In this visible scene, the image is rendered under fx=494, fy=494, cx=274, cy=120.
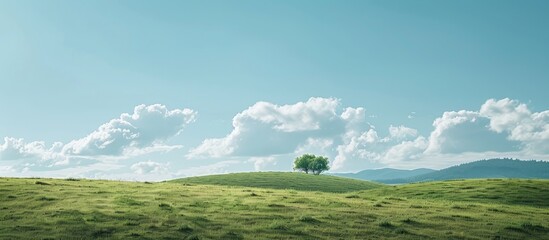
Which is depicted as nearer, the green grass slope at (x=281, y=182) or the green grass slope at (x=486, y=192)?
the green grass slope at (x=486, y=192)

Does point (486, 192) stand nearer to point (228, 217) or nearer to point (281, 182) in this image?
point (228, 217)

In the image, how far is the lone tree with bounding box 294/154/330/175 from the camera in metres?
152

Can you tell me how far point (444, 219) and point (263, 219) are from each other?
12.6m

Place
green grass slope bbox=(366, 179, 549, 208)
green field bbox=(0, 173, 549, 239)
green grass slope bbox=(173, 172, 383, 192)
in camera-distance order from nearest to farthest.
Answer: green field bbox=(0, 173, 549, 239)
green grass slope bbox=(366, 179, 549, 208)
green grass slope bbox=(173, 172, 383, 192)

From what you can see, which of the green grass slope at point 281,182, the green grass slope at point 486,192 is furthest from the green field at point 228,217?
the green grass slope at point 281,182

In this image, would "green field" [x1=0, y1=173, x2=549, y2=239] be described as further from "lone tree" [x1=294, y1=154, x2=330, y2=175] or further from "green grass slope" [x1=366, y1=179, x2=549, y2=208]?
"lone tree" [x1=294, y1=154, x2=330, y2=175]

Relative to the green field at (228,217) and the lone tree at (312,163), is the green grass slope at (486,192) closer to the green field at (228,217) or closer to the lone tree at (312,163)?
the green field at (228,217)

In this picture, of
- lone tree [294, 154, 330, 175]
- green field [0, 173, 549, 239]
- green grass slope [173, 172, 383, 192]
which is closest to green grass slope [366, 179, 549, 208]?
green field [0, 173, 549, 239]

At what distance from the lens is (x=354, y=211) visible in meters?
35.4

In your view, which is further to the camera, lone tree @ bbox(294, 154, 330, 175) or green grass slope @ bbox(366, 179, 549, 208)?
lone tree @ bbox(294, 154, 330, 175)

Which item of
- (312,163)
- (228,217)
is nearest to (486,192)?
(228,217)

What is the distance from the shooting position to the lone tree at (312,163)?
151750 millimetres

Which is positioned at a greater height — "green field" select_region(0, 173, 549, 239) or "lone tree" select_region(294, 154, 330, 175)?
"lone tree" select_region(294, 154, 330, 175)

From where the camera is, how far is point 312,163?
497 feet
